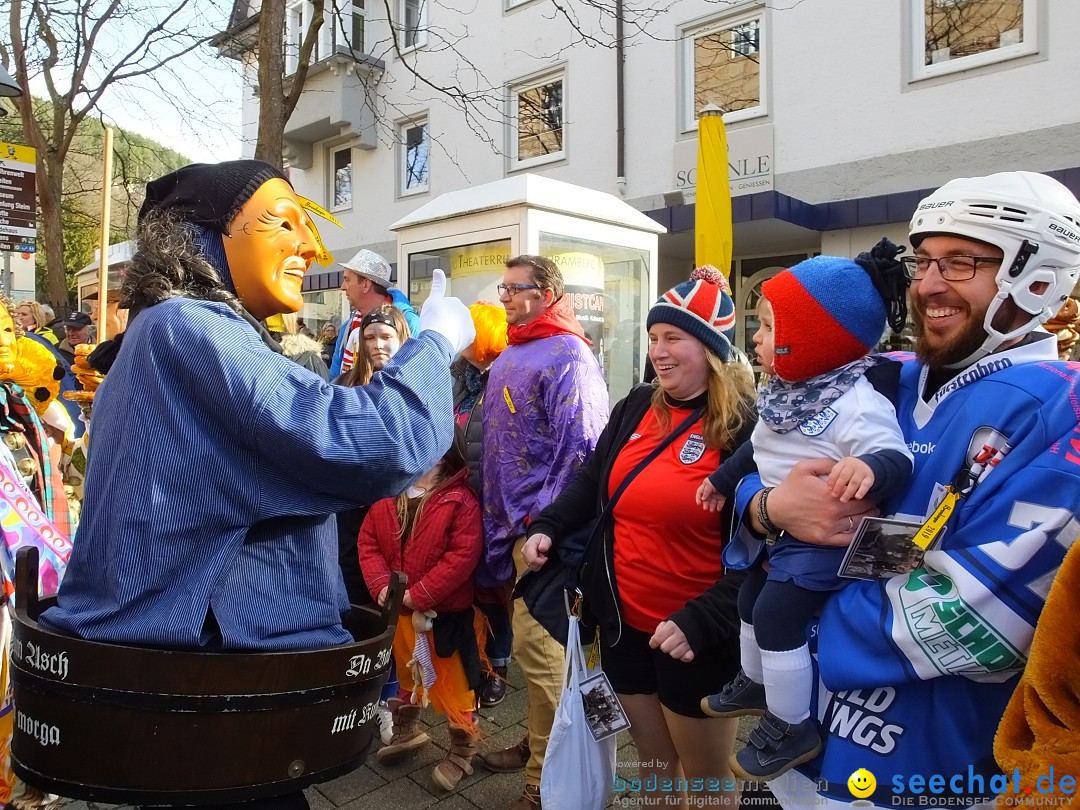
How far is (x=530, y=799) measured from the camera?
2830 mm

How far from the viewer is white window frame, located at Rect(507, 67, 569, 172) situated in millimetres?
12273

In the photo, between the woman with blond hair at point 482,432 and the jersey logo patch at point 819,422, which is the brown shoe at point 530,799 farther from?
the jersey logo patch at point 819,422

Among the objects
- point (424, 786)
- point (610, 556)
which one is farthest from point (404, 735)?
point (610, 556)

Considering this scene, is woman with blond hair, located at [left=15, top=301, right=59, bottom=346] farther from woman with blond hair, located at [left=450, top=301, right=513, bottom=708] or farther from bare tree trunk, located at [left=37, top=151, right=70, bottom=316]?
woman with blond hair, located at [left=450, top=301, right=513, bottom=708]

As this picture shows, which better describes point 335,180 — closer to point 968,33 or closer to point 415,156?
point 415,156

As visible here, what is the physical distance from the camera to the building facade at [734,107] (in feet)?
27.3

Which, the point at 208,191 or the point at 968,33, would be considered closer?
the point at 208,191

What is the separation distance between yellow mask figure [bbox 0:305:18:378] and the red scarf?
2.20 meters

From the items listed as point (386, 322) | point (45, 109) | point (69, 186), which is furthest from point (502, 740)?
point (69, 186)

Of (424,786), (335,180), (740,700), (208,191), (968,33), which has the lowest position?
(424,786)

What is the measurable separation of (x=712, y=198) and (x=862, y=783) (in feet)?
18.7

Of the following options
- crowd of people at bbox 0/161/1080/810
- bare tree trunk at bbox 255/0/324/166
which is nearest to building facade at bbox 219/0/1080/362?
bare tree trunk at bbox 255/0/324/166

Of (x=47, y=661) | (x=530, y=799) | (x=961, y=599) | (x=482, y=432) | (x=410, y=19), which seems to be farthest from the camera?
(x=410, y=19)

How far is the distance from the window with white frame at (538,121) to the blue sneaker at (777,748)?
11.7 m
